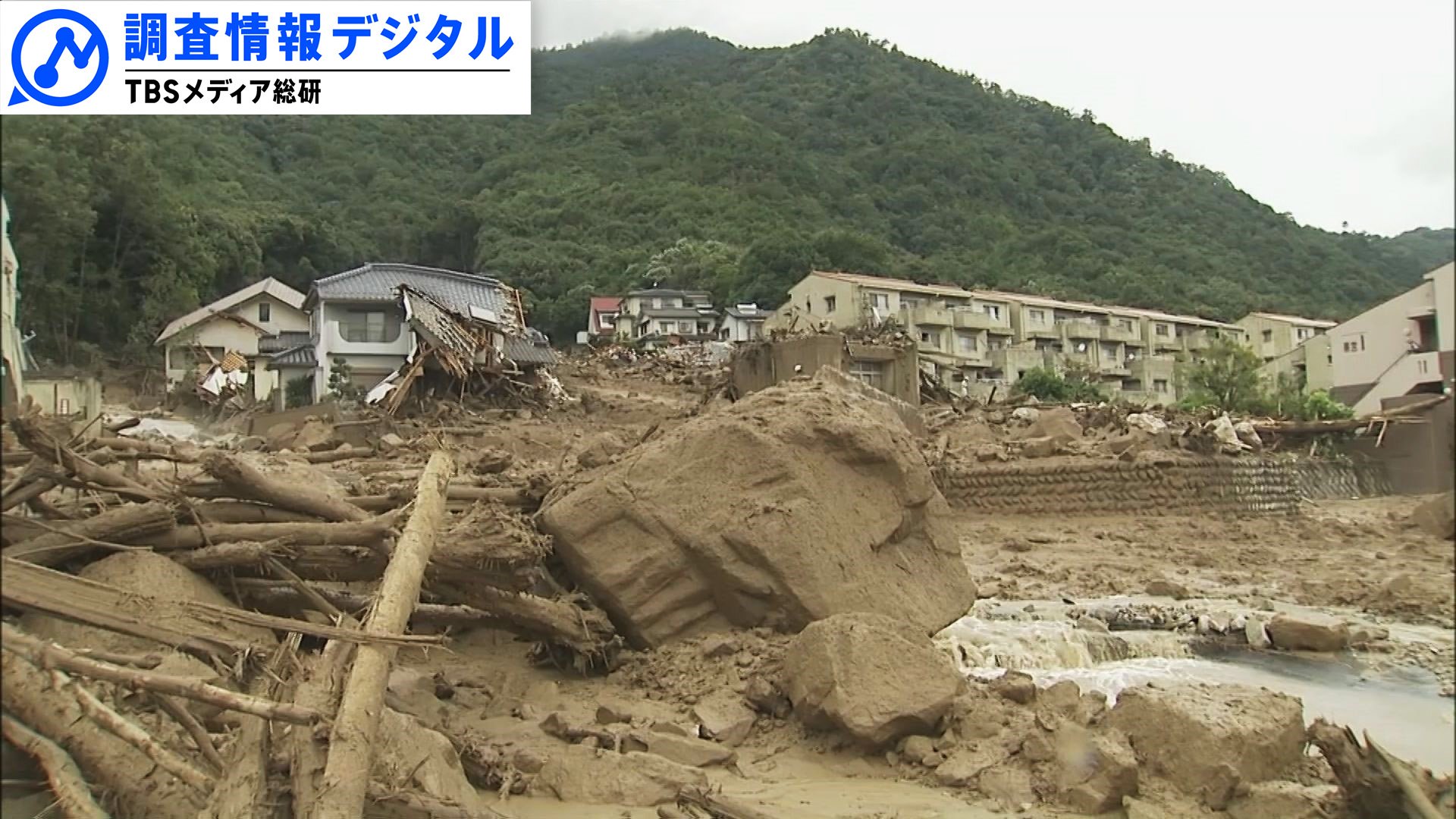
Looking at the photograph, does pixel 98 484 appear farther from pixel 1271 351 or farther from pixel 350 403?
pixel 1271 351

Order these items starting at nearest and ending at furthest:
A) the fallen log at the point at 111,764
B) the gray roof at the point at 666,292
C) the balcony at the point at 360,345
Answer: the fallen log at the point at 111,764
the balcony at the point at 360,345
the gray roof at the point at 666,292

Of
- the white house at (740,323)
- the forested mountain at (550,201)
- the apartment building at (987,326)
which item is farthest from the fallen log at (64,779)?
the apartment building at (987,326)

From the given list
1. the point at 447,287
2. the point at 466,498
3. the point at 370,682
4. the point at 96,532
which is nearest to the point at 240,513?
the point at 96,532

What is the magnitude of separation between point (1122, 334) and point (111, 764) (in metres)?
36.3

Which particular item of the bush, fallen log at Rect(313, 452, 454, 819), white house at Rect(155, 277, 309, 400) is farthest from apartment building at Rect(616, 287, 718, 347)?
the bush

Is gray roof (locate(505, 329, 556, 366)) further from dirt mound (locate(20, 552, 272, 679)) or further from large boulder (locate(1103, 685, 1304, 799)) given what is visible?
large boulder (locate(1103, 685, 1304, 799))

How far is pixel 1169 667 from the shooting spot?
25.2ft

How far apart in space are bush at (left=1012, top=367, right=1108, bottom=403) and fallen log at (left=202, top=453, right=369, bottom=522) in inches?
1034

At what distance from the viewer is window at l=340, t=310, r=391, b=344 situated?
26.9 feet

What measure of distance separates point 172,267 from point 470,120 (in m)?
1.93

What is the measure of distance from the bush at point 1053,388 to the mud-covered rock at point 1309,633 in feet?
69.8

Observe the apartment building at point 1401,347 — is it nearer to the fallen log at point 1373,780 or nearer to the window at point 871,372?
the fallen log at point 1373,780

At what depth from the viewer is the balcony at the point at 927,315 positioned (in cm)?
3606

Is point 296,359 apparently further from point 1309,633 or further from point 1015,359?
point 1015,359
